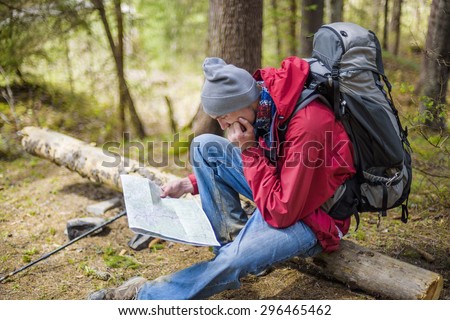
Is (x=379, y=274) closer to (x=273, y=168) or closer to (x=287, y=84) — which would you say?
(x=273, y=168)

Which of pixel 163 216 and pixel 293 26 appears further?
pixel 293 26

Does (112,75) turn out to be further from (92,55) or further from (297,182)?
(297,182)

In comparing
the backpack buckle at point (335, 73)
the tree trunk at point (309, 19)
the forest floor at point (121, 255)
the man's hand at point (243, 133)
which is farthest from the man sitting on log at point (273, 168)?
the tree trunk at point (309, 19)

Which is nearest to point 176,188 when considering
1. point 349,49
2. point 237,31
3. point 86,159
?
point 349,49

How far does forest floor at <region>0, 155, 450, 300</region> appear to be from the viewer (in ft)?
10.9

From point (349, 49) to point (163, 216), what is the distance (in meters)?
1.55

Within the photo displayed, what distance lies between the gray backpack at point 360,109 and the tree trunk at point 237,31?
238 cm

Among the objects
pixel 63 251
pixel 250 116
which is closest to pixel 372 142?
pixel 250 116

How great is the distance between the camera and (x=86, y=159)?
510 centimetres

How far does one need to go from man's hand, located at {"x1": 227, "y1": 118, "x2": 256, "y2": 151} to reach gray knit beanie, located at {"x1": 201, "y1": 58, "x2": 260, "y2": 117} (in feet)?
0.34

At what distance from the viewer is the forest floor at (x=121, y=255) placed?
332cm

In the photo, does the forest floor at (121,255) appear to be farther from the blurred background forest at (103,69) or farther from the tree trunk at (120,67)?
the tree trunk at (120,67)

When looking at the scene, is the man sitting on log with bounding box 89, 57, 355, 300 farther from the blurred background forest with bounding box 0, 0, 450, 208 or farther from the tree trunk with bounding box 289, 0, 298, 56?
the tree trunk with bounding box 289, 0, 298, 56
